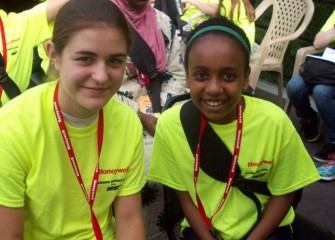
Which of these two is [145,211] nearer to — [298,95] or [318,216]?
[318,216]

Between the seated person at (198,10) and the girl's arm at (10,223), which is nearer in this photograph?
the girl's arm at (10,223)

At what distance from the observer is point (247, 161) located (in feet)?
5.71

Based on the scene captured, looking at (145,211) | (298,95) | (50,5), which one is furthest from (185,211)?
(298,95)

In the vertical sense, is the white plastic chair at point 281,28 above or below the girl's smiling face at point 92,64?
below

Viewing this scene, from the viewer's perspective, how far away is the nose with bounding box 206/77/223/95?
161 centimetres

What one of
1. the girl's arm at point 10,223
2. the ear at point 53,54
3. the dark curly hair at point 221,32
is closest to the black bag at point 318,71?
the dark curly hair at point 221,32

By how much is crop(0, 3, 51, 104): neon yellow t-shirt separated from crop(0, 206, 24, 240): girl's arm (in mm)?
1146

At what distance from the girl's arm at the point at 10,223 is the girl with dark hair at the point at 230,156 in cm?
62

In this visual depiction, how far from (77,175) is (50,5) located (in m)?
1.34

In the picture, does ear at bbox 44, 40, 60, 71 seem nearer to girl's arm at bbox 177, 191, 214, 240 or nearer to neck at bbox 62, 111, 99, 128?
neck at bbox 62, 111, 99, 128

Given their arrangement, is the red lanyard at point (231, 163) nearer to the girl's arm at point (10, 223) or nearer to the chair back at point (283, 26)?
the girl's arm at point (10, 223)

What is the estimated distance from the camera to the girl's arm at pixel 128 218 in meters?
1.73

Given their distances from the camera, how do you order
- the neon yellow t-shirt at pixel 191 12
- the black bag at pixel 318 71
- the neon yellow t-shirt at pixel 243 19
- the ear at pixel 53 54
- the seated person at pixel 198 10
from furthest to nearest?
the neon yellow t-shirt at pixel 191 12
the seated person at pixel 198 10
the neon yellow t-shirt at pixel 243 19
the black bag at pixel 318 71
the ear at pixel 53 54

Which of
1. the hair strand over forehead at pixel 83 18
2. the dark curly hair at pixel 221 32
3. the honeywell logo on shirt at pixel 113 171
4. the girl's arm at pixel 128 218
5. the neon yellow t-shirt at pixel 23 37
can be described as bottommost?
the girl's arm at pixel 128 218
